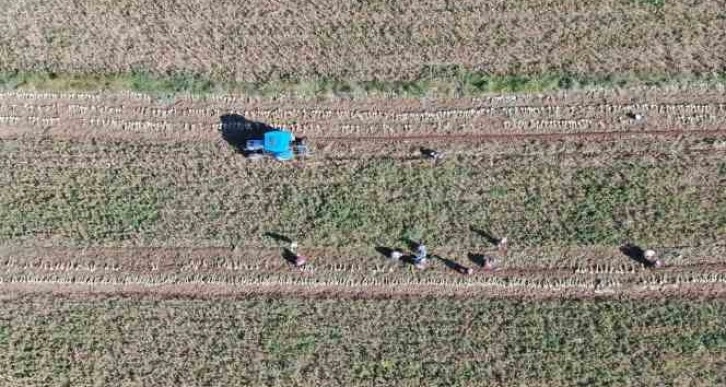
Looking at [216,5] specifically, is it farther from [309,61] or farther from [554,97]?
[554,97]

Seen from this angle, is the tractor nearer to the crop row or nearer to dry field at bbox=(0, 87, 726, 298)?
dry field at bbox=(0, 87, 726, 298)

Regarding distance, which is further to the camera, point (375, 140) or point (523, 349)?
point (375, 140)

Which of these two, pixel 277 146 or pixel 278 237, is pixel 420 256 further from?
pixel 277 146

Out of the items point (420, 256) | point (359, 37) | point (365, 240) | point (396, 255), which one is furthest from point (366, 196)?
point (359, 37)

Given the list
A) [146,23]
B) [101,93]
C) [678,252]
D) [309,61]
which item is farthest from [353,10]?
[678,252]

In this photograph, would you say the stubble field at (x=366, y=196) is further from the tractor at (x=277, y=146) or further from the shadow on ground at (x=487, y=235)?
the tractor at (x=277, y=146)

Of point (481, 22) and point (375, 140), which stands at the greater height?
point (481, 22)

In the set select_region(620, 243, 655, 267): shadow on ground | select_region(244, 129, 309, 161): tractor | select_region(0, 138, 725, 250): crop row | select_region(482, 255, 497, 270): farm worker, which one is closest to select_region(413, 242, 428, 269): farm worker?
select_region(0, 138, 725, 250): crop row
